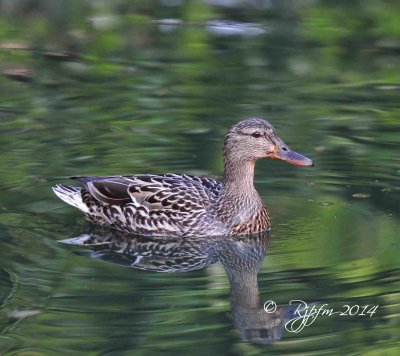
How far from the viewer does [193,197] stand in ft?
35.3

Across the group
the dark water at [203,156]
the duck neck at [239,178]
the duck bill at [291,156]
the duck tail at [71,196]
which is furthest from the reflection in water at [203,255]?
the duck bill at [291,156]


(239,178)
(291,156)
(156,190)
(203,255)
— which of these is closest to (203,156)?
(239,178)

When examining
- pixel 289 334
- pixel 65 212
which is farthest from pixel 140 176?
pixel 289 334

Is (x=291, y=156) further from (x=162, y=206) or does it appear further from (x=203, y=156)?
(x=203, y=156)

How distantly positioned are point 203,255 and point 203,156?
2349 mm

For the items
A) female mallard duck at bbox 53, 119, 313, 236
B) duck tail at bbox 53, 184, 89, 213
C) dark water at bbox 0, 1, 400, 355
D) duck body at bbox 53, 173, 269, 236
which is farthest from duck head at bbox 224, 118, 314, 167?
duck tail at bbox 53, 184, 89, 213

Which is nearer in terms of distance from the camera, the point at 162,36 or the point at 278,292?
the point at 278,292

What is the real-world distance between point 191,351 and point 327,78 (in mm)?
7637

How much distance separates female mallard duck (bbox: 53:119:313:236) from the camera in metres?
10.6

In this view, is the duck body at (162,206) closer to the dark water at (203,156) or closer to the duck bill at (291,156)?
the dark water at (203,156)

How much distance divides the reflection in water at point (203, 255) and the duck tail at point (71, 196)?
0.77 ft

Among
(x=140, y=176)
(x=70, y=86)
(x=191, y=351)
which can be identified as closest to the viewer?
(x=191, y=351)

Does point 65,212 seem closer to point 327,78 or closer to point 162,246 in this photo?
point 162,246

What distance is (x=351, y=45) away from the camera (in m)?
16.6
